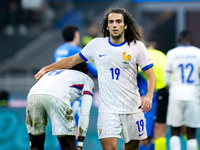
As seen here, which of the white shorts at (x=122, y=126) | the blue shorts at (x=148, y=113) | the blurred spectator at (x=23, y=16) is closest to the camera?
the white shorts at (x=122, y=126)

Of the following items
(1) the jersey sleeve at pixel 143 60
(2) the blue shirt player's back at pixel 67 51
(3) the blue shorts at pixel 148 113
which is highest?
(1) the jersey sleeve at pixel 143 60

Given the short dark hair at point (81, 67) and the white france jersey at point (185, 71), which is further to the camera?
the white france jersey at point (185, 71)

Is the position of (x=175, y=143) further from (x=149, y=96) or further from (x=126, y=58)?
(x=126, y=58)

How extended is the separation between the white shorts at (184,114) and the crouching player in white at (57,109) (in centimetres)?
240

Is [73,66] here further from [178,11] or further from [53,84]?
[178,11]

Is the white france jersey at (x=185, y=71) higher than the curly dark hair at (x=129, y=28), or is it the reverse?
the curly dark hair at (x=129, y=28)

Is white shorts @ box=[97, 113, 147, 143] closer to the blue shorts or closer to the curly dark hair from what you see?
the curly dark hair

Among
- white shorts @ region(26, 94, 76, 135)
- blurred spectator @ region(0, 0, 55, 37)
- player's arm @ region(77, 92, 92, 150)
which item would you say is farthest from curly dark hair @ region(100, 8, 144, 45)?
blurred spectator @ region(0, 0, 55, 37)

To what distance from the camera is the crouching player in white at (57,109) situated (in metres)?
4.70

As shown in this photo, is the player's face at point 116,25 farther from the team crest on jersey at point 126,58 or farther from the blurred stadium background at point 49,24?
the blurred stadium background at point 49,24

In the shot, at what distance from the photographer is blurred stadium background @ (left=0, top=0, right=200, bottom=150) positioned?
2355cm

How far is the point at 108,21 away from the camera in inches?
205

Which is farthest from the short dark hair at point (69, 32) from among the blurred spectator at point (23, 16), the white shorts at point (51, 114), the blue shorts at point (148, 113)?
the blurred spectator at point (23, 16)

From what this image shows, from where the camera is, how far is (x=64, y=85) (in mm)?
4840
